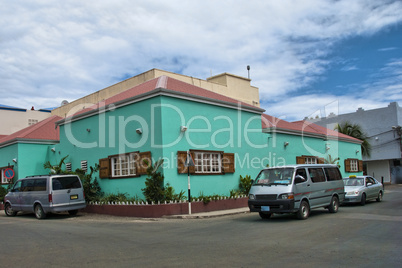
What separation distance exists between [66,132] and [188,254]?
16.4 m

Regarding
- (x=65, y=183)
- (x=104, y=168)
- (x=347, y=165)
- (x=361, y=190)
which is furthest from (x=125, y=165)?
(x=347, y=165)

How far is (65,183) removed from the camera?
52.0 ft

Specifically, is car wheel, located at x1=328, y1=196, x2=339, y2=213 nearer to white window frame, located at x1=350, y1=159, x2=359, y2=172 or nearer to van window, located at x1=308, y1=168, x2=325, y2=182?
van window, located at x1=308, y1=168, x2=325, y2=182

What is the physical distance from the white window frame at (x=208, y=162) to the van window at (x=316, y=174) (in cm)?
544

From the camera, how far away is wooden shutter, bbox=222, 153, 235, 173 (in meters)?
18.4

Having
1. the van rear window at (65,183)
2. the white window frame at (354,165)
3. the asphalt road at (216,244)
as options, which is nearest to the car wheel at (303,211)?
the asphalt road at (216,244)

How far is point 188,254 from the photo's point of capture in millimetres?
7426

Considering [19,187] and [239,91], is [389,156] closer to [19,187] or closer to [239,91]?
[239,91]

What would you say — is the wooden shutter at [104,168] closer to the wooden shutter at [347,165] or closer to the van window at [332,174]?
the van window at [332,174]

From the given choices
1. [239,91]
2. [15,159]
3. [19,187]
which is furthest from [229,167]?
[239,91]

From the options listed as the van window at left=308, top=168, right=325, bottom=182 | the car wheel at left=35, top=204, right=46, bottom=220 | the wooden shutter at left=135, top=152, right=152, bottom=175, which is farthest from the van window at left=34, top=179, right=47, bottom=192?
the van window at left=308, top=168, right=325, bottom=182

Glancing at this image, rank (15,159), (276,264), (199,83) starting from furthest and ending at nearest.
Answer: (199,83) < (15,159) < (276,264)

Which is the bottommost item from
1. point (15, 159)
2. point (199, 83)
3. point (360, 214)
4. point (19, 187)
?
point (360, 214)

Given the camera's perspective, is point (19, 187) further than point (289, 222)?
Yes
